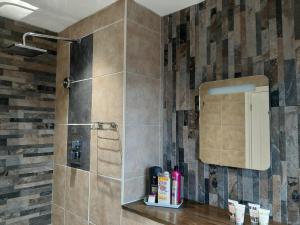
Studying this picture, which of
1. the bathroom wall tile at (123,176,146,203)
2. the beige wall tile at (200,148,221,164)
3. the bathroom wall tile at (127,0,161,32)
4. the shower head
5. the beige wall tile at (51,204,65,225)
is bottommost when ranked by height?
the beige wall tile at (51,204,65,225)

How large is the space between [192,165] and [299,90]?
74 centimetres

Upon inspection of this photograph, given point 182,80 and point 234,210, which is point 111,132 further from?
point 234,210

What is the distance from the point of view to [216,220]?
120 centimetres

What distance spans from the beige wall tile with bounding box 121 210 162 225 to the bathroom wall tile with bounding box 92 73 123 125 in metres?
0.55

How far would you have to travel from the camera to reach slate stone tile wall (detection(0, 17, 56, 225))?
1.75 meters

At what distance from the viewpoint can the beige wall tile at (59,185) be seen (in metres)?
1.89

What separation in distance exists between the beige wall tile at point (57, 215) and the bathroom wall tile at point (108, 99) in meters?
0.84

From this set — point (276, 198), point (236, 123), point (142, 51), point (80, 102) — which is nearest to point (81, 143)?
point (80, 102)

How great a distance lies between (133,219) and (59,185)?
86 cm

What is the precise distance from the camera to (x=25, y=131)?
1844 mm

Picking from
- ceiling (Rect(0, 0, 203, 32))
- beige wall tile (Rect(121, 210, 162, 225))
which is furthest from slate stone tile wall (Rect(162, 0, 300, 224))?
beige wall tile (Rect(121, 210, 162, 225))

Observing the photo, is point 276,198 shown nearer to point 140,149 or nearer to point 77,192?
point 140,149

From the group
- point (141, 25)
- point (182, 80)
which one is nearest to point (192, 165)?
point (182, 80)

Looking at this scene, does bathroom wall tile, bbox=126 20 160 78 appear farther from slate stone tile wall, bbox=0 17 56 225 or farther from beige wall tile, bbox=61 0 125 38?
slate stone tile wall, bbox=0 17 56 225
